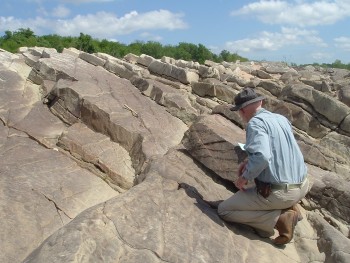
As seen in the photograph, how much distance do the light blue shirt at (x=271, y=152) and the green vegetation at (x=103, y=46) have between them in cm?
2916

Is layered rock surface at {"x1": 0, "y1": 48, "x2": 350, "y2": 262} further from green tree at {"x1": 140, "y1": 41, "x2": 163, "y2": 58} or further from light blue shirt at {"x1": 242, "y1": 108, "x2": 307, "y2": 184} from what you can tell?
green tree at {"x1": 140, "y1": 41, "x2": 163, "y2": 58}

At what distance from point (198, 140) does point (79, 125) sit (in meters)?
2.58

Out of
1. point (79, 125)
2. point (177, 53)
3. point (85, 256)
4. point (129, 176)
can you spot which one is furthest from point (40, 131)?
point (177, 53)

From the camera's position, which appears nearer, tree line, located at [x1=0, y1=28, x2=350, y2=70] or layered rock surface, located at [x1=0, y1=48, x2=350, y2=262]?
layered rock surface, located at [x1=0, y1=48, x2=350, y2=262]

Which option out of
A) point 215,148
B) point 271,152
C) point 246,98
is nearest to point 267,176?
point 271,152

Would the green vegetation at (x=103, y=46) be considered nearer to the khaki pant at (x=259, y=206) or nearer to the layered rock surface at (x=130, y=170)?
the layered rock surface at (x=130, y=170)

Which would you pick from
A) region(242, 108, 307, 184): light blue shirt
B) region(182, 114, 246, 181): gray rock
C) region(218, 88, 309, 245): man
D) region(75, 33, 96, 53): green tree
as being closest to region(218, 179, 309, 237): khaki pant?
region(218, 88, 309, 245): man

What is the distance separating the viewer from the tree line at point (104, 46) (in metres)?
34.9

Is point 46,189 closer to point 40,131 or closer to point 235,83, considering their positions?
point 40,131

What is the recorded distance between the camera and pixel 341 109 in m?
11.2

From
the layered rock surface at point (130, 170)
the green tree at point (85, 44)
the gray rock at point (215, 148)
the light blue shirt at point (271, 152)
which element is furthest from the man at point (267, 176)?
the green tree at point (85, 44)

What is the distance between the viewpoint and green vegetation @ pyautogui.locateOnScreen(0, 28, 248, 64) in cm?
3491

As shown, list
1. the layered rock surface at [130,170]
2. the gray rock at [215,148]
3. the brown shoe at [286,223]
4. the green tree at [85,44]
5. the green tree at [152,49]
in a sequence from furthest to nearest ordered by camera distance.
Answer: the green tree at [152,49], the green tree at [85,44], the gray rock at [215,148], the brown shoe at [286,223], the layered rock surface at [130,170]

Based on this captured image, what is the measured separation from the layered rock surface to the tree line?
24.4 metres
